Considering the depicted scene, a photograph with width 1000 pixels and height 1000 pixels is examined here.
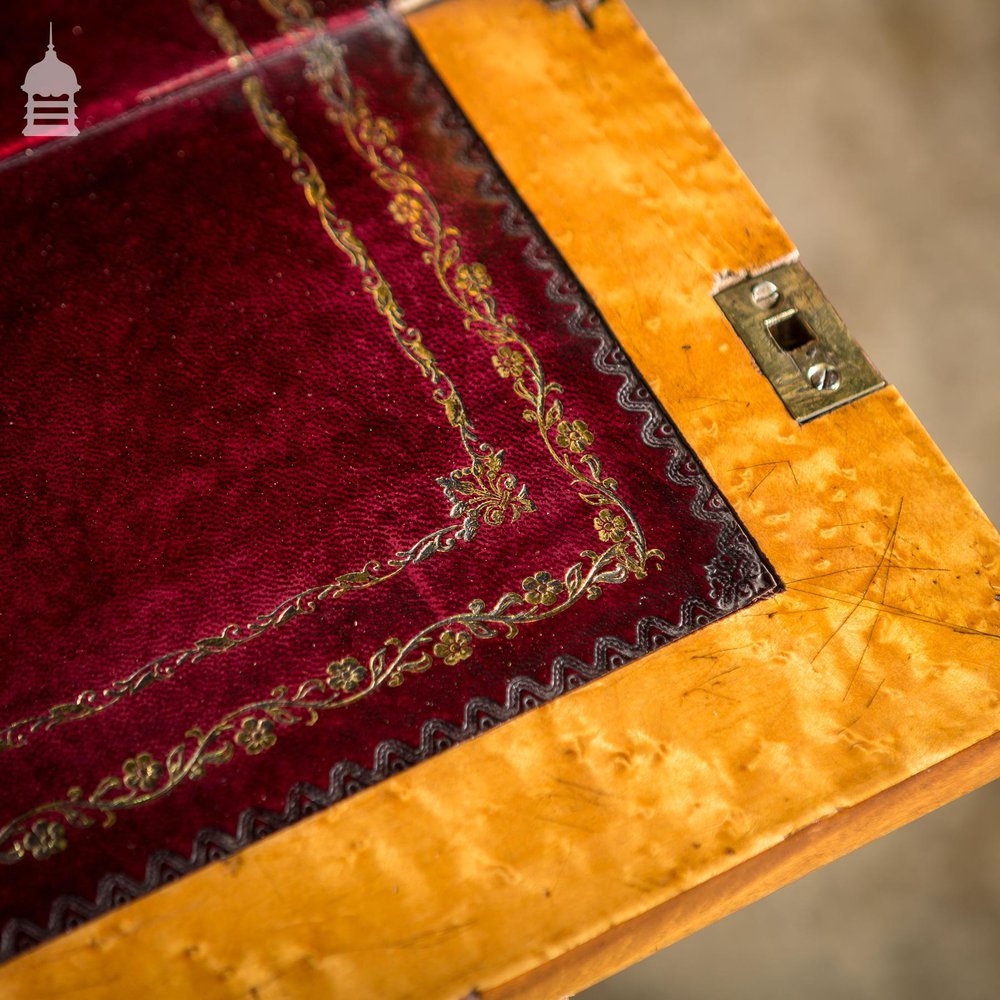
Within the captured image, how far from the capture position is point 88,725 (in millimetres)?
799

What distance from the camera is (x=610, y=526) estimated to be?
33.4 inches

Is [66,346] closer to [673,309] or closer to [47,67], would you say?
[47,67]

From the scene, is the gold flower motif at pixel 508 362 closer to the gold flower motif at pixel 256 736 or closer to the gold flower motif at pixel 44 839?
the gold flower motif at pixel 256 736

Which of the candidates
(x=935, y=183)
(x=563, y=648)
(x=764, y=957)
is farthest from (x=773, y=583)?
(x=935, y=183)

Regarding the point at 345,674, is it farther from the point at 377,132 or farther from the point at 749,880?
the point at 377,132

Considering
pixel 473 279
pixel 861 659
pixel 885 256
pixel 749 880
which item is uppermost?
pixel 885 256

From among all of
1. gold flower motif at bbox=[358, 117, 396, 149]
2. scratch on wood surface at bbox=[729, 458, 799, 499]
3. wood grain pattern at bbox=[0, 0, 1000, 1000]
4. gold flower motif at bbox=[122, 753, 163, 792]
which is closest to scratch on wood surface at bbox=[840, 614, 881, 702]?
wood grain pattern at bbox=[0, 0, 1000, 1000]

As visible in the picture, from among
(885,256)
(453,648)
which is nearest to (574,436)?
(453,648)

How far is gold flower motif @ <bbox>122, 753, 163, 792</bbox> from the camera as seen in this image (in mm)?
779

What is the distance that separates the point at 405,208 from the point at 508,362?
20 centimetres

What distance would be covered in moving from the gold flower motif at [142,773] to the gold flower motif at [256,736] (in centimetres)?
7

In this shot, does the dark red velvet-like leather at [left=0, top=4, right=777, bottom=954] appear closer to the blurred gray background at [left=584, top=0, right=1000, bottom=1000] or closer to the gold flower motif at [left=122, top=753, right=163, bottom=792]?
the gold flower motif at [left=122, top=753, right=163, bottom=792]

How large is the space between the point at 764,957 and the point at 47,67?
62.8 inches

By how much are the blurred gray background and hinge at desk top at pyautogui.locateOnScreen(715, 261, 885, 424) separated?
97 cm
